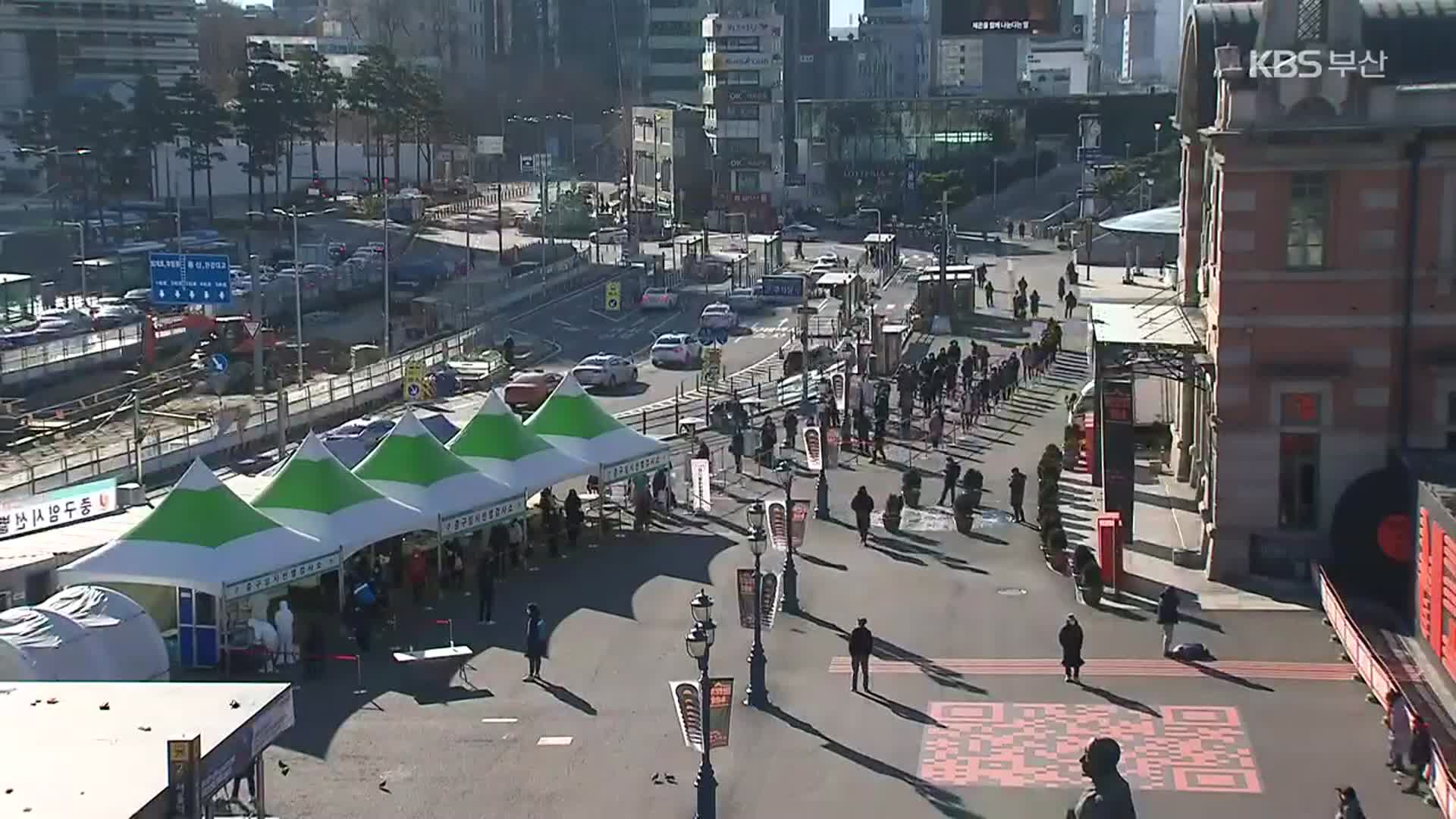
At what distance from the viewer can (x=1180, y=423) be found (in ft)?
143

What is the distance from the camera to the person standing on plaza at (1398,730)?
77.4 ft

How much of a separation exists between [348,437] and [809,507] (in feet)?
33.2

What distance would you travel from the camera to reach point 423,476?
34.3 meters

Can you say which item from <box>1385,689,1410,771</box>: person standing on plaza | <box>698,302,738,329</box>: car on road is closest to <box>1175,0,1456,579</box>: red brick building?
<box>1385,689,1410,771</box>: person standing on plaza

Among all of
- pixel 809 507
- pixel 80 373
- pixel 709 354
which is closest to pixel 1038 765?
pixel 809 507

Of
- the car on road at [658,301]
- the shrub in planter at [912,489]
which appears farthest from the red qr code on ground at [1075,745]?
the car on road at [658,301]

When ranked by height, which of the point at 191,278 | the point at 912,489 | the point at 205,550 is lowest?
the point at 912,489

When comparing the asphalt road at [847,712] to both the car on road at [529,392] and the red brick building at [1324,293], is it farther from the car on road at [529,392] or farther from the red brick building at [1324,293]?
the car on road at [529,392]

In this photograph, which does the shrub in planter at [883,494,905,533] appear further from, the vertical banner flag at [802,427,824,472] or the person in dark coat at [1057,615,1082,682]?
the person in dark coat at [1057,615,1082,682]

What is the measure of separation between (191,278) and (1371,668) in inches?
1447

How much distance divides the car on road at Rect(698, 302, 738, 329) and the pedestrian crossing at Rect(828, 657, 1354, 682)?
4531cm

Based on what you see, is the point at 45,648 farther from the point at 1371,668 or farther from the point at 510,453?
the point at 1371,668

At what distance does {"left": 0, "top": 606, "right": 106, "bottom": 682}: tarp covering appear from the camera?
2422 cm


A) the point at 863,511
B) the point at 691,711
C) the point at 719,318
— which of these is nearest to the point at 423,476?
the point at 863,511
